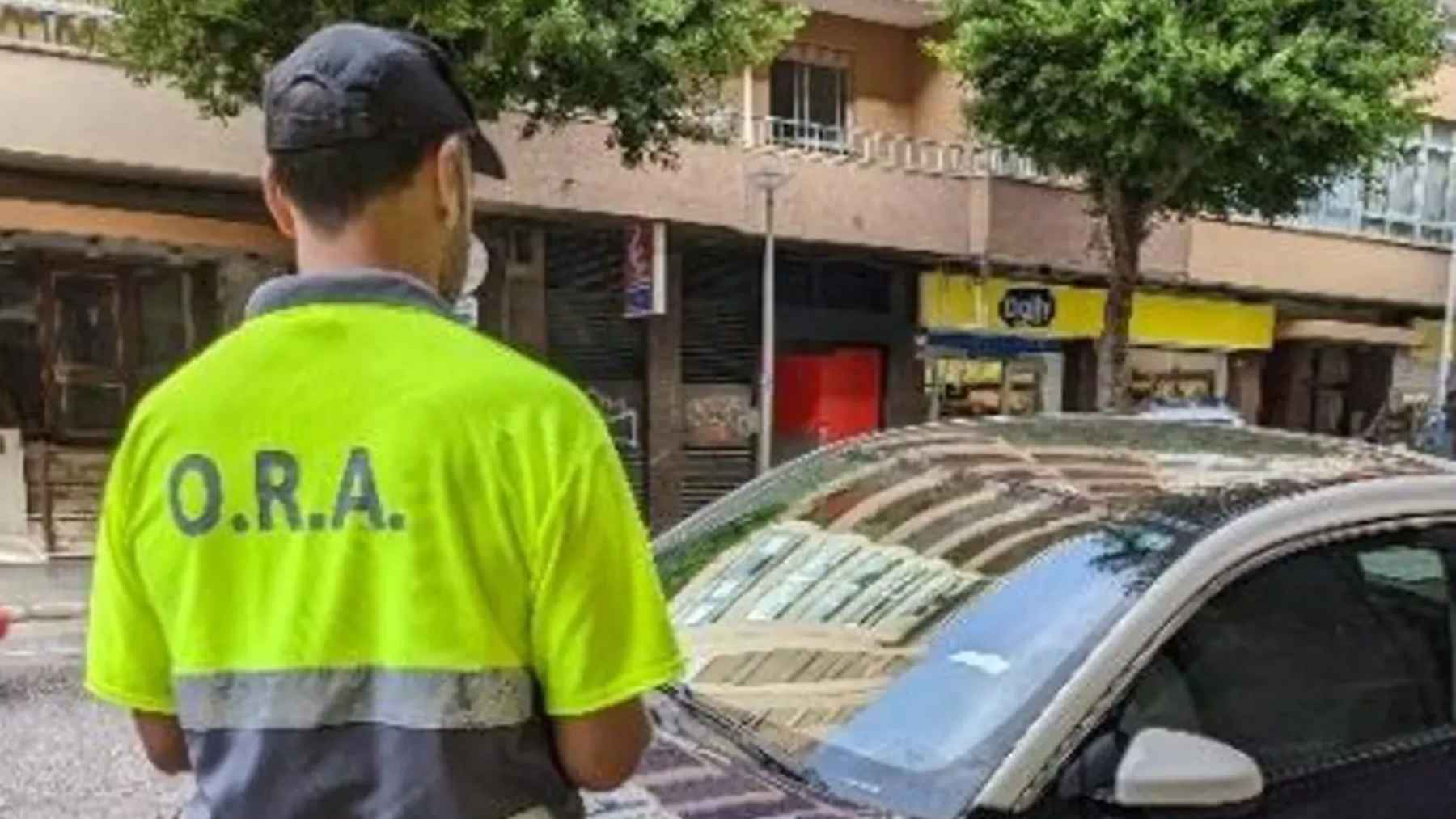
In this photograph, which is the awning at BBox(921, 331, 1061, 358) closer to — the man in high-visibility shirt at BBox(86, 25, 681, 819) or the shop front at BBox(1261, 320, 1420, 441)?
the shop front at BBox(1261, 320, 1420, 441)

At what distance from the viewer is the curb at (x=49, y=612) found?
940 cm

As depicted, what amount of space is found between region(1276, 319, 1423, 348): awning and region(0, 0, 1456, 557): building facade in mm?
52

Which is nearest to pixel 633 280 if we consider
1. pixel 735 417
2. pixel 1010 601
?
pixel 735 417

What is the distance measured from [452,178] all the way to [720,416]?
14067 mm

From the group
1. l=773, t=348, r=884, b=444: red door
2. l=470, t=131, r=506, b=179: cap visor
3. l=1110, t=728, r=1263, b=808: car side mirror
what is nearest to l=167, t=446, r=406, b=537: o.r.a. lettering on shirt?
l=470, t=131, r=506, b=179: cap visor

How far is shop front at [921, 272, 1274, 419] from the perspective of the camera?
16.8m

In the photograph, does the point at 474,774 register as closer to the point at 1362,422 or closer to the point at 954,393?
the point at 954,393

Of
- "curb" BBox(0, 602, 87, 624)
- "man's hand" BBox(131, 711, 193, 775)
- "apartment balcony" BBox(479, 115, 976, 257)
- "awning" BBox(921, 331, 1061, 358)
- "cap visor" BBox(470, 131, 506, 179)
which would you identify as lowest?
"curb" BBox(0, 602, 87, 624)

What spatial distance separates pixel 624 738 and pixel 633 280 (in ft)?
42.1

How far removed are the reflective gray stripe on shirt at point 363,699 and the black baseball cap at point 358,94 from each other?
50cm

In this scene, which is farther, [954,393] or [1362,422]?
[1362,422]

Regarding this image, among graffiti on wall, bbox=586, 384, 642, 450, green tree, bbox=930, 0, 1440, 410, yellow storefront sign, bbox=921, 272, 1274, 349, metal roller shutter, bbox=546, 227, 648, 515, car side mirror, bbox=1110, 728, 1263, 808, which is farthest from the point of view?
yellow storefront sign, bbox=921, 272, 1274, 349

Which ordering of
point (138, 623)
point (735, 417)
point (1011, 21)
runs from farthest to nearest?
point (735, 417) → point (1011, 21) → point (138, 623)

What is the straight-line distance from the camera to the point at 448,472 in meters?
1.33
